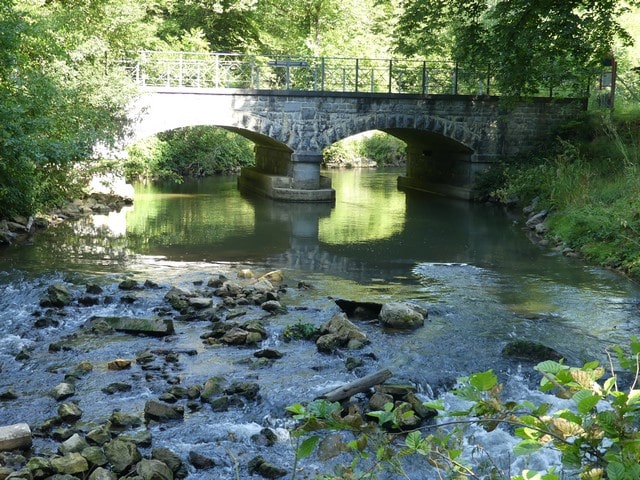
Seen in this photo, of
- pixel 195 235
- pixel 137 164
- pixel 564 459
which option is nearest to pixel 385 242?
pixel 195 235

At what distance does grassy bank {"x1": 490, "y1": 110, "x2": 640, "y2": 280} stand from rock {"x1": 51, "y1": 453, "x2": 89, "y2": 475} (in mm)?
6848

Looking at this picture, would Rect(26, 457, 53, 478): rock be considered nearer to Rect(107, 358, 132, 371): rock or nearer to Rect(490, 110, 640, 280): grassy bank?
Rect(107, 358, 132, 371): rock

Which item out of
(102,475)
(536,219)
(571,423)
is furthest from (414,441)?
(536,219)

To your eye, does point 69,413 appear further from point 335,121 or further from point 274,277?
point 335,121

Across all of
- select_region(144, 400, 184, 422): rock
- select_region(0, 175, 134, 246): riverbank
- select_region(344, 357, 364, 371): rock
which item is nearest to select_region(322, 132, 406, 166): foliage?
select_region(0, 175, 134, 246): riverbank

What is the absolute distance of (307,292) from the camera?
36.0ft

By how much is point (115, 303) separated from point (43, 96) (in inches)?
210

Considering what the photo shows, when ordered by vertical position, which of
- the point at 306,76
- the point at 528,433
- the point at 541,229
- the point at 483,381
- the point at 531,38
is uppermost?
the point at 531,38

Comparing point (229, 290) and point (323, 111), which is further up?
point (323, 111)

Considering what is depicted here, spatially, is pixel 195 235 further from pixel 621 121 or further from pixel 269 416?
pixel 621 121

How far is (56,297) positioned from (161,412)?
13.7 feet

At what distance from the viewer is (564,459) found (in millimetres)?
2357

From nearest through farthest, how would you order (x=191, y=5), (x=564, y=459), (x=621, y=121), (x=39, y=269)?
(x=564, y=459) → (x=39, y=269) → (x=621, y=121) → (x=191, y=5)

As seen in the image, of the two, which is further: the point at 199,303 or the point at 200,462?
the point at 199,303
